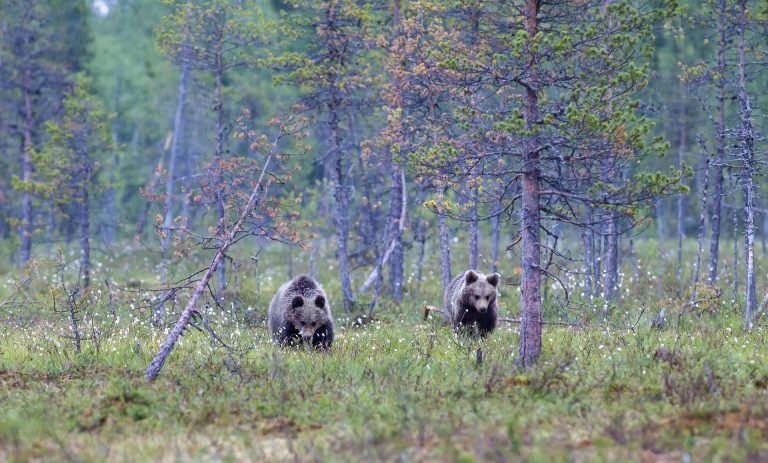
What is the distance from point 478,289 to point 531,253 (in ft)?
14.0

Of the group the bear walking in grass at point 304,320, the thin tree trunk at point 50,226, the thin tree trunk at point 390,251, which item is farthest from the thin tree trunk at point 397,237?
the thin tree trunk at point 50,226

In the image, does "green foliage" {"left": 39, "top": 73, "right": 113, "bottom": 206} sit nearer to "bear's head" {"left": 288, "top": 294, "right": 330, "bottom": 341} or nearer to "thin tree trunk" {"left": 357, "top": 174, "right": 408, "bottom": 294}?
"thin tree trunk" {"left": 357, "top": 174, "right": 408, "bottom": 294}

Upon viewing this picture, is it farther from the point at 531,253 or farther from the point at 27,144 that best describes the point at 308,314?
the point at 27,144

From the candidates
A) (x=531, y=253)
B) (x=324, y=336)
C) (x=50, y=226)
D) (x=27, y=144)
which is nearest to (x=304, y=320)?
(x=324, y=336)

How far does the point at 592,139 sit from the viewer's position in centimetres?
1180

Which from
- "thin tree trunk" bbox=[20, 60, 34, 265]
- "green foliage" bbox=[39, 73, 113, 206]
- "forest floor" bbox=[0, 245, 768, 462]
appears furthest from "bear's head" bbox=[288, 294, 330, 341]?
"thin tree trunk" bbox=[20, 60, 34, 265]

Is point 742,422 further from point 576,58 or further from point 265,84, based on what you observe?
point 265,84

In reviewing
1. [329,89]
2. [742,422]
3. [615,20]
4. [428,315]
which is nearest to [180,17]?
[329,89]

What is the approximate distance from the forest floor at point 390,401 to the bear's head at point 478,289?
5.50ft

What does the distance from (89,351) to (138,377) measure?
5.45 ft

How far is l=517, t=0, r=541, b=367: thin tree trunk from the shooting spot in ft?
39.1

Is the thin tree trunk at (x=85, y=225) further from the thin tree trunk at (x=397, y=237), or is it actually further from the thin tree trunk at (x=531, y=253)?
the thin tree trunk at (x=531, y=253)

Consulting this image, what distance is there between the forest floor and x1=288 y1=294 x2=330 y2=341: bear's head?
0.76m

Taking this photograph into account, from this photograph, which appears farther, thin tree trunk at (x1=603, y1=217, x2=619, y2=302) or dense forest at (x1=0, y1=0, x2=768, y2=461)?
thin tree trunk at (x1=603, y1=217, x2=619, y2=302)
